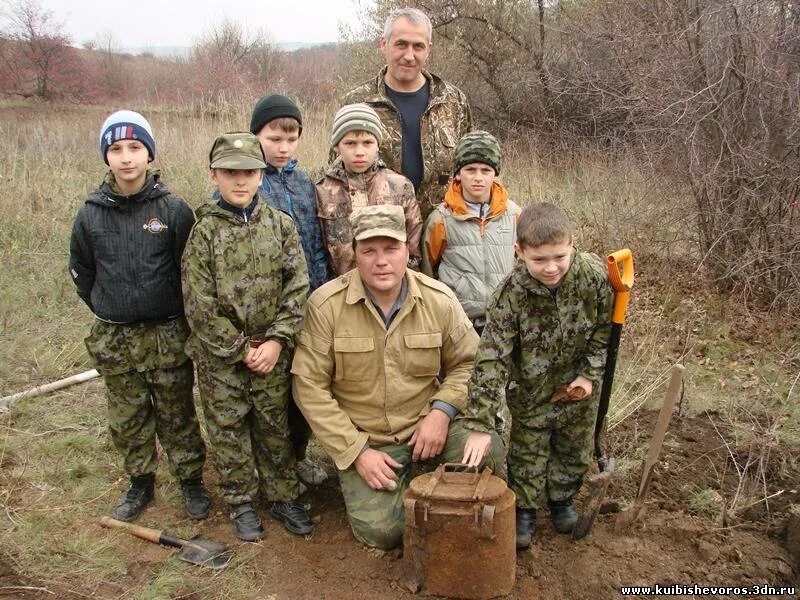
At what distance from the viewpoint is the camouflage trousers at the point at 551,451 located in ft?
10.3

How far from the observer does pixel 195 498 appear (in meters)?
3.41

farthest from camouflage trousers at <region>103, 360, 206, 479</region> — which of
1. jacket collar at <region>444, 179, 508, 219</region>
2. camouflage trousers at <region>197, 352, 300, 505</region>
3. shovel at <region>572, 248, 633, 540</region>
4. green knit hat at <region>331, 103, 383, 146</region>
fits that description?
shovel at <region>572, 248, 633, 540</region>

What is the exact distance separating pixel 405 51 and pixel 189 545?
9.18 feet

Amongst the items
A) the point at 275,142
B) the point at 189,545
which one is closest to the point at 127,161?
the point at 275,142

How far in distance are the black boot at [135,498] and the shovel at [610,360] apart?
2.15m

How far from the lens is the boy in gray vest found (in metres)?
3.46

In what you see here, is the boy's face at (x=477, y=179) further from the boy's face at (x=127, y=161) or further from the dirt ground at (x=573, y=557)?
the dirt ground at (x=573, y=557)

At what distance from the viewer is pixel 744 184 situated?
5984 millimetres

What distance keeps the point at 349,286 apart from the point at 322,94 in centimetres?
1596

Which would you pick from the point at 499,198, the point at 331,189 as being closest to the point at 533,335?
the point at 499,198

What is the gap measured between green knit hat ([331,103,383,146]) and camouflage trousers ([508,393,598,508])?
1590 millimetres

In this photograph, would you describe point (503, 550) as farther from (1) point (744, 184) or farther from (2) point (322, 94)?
(2) point (322, 94)

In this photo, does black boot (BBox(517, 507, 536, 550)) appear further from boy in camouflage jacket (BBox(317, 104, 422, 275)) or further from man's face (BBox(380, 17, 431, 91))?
man's face (BBox(380, 17, 431, 91))

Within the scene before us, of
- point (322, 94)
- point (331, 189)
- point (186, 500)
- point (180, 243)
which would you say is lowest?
point (186, 500)
